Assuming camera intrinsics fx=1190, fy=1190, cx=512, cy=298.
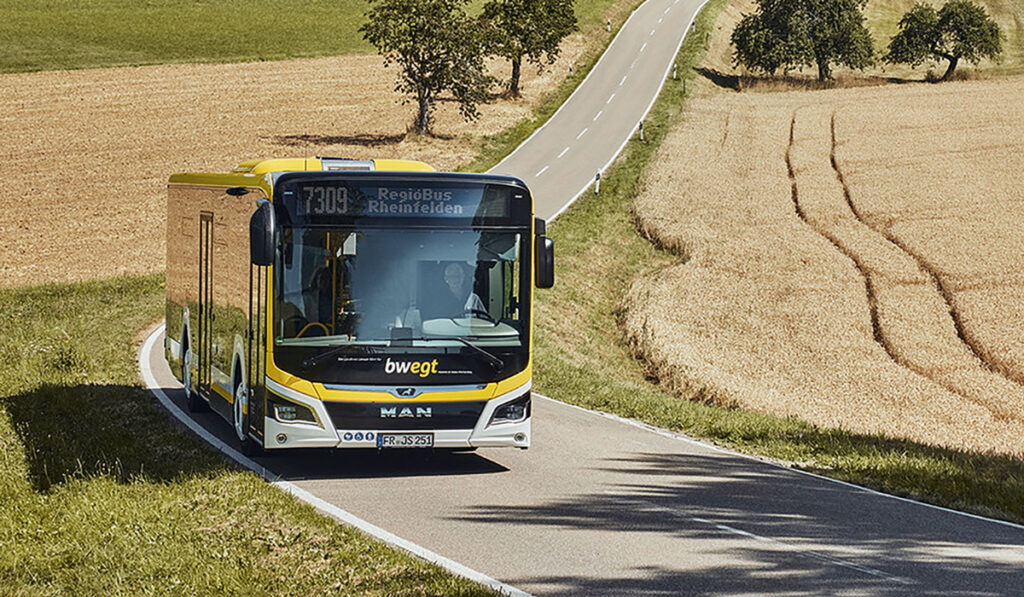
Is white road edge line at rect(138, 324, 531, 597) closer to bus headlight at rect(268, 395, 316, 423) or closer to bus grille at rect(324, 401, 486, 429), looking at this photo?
bus headlight at rect(268, 395, 316, 423)

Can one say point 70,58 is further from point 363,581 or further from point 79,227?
point 363,581

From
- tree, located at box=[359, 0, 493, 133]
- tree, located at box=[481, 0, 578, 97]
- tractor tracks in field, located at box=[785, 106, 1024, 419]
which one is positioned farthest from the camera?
tree, located at box=[481, 0, 578, 97]

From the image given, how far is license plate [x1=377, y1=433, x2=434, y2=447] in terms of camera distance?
11320mm

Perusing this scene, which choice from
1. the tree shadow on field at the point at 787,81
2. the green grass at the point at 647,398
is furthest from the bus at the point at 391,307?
the tree shadow on field at the point at 787,81

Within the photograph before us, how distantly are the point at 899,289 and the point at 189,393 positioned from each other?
59.9 ft

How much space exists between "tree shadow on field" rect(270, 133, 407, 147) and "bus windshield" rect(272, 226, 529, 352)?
36.6 meters

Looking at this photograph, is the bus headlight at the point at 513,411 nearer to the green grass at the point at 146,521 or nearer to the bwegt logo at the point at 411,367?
the bwegt logo at the point at 411,367

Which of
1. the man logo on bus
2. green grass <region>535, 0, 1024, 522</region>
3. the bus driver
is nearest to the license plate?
the man logo on bus

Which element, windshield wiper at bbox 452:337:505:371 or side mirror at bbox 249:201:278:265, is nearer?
side mirror at bbox 249:201:278:265

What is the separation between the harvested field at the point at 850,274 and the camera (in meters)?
20.7

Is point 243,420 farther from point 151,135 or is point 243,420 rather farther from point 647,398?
point 151,135

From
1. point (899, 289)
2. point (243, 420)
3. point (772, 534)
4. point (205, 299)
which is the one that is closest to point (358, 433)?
point (243, 420)

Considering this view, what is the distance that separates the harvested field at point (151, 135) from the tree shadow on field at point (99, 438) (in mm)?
14722

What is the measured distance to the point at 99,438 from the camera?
12.7 m
